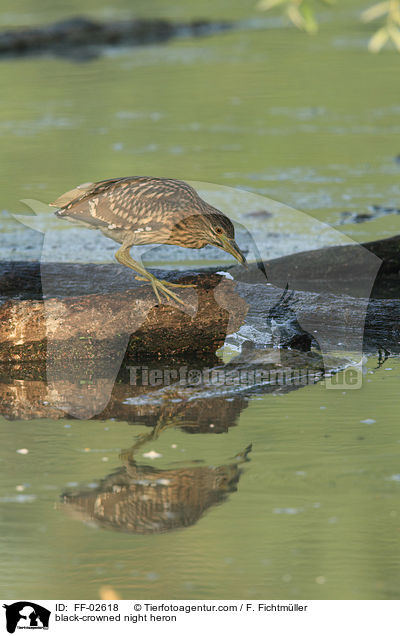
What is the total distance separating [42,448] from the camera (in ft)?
18.6

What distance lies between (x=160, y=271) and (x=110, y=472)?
2716 millimetres

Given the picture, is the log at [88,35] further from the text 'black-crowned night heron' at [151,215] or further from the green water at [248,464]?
the text 'black-crowned night heron' at [151,215]

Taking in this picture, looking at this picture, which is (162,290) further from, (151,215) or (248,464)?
(248,464)

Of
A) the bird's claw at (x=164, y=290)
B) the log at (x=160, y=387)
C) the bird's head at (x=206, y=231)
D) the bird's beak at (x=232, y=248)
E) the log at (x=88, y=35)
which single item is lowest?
the log at (x=88, y=35)

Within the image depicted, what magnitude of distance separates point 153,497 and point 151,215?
200cm

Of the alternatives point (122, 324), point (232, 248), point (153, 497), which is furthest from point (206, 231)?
point (153, 497)

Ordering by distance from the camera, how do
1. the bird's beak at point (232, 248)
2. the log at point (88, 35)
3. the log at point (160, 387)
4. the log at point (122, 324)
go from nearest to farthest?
1. the log at point (160, 387)
2. the bird's beak at point (232, 248)
3. the log at point (122, 324)
4. the log at point (88, 35)

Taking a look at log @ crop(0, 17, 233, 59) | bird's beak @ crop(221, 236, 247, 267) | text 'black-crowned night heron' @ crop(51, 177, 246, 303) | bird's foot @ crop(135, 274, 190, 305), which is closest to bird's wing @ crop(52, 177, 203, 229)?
text 'black-crowned night heron' @ crop(51, 177, 246, 303)

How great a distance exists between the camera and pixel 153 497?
16.6ft

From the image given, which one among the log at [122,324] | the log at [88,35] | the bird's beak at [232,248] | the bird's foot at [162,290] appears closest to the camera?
the bird's beak at [232,248]
